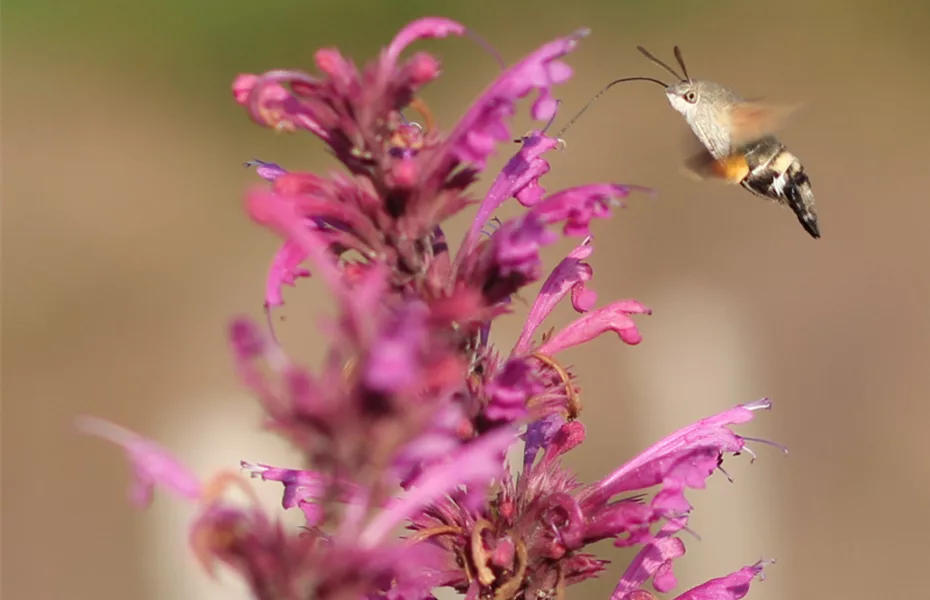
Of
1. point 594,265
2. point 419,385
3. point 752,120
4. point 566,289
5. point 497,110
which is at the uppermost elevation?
point 497,110

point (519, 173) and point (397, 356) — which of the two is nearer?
point (397, 356)

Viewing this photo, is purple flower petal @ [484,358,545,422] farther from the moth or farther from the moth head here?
the moth head

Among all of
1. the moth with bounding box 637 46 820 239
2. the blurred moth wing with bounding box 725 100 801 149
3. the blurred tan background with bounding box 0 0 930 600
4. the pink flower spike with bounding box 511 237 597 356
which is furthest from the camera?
the blurred tan background with bounding box 0 0 930 600

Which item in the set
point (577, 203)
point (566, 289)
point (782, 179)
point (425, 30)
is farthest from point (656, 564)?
point (782, 179)

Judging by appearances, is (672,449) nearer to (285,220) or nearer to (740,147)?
(285,220)

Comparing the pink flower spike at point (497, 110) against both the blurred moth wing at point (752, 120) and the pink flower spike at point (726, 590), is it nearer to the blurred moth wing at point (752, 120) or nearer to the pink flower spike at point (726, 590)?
the pink flower spike at point (726, 590)

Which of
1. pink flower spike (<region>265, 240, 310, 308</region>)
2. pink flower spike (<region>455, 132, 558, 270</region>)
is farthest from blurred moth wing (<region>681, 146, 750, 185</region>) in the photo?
pink flower spike (<region>265, 240, 310, 308</region>)
